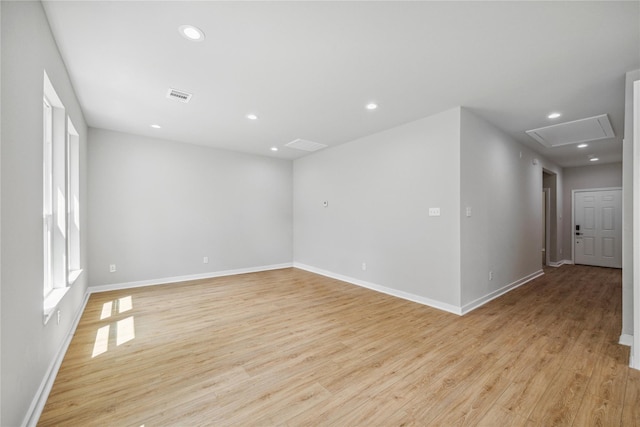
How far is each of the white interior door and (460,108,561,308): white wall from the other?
9.00ft

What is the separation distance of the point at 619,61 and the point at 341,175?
368 cm

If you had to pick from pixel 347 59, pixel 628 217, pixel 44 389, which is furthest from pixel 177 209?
pixel 628 217

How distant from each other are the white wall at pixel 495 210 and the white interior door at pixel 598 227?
9.00ft

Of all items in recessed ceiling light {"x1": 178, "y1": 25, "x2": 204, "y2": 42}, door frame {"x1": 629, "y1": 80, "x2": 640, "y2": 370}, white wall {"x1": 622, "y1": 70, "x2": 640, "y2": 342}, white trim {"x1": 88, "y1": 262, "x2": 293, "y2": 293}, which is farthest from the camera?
white trim {"x1": 88, "y1": 262, "x2": 293, "y2": 293}

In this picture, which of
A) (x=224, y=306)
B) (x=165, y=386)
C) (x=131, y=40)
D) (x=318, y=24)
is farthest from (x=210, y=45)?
(x=224, y=306)

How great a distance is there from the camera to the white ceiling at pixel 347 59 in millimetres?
1799

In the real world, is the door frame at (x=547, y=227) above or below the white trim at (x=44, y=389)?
above

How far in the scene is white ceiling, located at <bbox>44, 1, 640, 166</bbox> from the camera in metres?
1.80

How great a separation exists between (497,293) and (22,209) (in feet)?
17.5

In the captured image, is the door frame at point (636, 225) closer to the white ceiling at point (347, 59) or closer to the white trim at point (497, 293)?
the white ceiling at point (347, 59)

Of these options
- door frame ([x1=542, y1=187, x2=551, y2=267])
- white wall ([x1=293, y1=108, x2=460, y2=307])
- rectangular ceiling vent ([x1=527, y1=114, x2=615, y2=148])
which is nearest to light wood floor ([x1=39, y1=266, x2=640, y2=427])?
white wall ([x1=293, y1=108, x2=460, y2=307])

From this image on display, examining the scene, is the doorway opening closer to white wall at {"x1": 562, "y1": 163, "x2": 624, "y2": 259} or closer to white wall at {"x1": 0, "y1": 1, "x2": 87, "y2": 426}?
white wall at {"x1": 562, "y1": 163, "x2": 624, "y2": 259}

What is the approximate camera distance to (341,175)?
5.15 m

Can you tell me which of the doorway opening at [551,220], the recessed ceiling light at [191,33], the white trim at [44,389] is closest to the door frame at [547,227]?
the doorway opening at [551,220]
